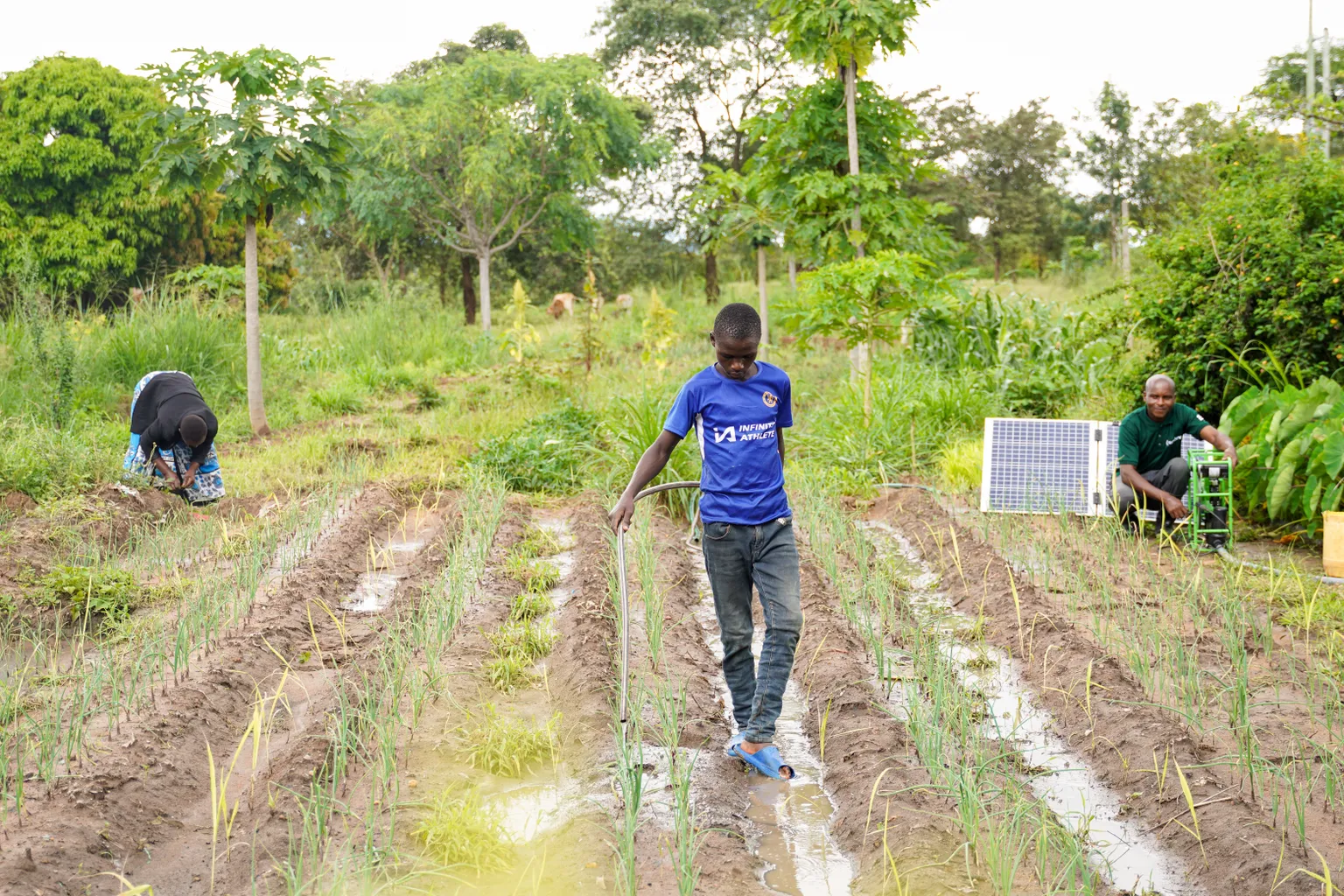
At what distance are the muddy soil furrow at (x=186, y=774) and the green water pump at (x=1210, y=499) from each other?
4.81 meters

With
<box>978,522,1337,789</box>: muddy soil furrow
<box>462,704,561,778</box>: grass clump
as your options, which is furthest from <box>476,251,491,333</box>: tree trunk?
<box>462,704,561,778</box>: grass clump

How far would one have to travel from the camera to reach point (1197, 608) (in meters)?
5.98

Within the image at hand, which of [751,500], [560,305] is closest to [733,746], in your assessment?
[751,500]

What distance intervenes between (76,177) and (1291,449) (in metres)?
22.2

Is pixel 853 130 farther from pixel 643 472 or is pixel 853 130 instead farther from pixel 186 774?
pixel 186 774

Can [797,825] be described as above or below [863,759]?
below

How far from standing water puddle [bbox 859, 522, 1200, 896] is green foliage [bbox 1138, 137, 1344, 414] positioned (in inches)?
149

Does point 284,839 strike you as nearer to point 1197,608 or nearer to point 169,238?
point 1197,608

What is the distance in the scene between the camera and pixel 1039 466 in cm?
848

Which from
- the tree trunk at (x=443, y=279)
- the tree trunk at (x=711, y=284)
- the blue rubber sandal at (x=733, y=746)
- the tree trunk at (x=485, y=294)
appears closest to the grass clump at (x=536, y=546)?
the blue rubber sandal at (x=733, y=746)

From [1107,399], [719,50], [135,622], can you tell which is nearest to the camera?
[135,622]

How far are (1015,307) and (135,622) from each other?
1101 cm

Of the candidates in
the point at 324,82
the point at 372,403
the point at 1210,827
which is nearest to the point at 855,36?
→ the point at 324,82

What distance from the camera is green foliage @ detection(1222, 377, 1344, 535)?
23.0ft
